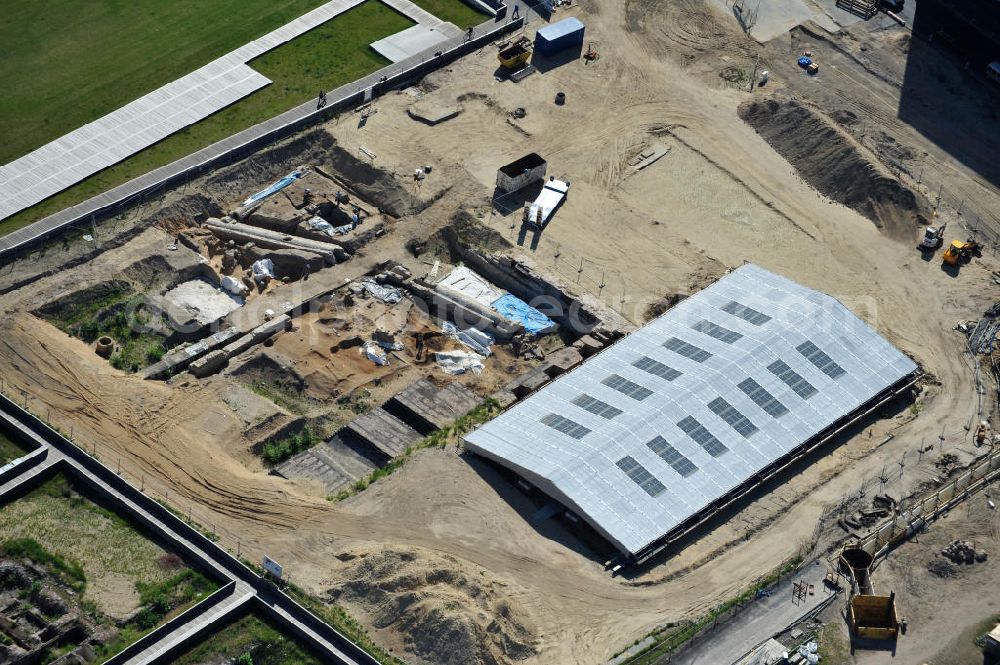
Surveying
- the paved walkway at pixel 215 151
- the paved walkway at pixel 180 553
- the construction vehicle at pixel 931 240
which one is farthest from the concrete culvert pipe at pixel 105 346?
the construction vehicle at pixel 931 240

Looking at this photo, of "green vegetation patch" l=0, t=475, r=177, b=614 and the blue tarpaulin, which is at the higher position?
the blue tarpaulin

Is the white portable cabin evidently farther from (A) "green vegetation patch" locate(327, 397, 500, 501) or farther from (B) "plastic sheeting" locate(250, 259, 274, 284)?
(A) "green vegetation patch" locate(327, 397, 500, 501)

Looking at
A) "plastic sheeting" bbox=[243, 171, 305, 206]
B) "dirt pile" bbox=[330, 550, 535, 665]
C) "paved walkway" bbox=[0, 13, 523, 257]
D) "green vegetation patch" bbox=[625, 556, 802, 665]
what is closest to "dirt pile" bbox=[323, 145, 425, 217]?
"plastic sheeting" bbox=[243, 171, 305, 206]

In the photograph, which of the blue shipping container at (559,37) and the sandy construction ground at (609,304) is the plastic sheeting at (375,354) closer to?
the sandy construction ground at (609,304)

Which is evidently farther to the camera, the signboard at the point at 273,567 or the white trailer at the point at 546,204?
the white trailer at the point at 546,204

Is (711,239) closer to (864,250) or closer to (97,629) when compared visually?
(864,250)

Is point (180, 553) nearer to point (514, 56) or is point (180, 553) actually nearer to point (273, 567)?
point (273, 567)

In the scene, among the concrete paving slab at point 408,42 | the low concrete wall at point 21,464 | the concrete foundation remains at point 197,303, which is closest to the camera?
the low concrete wall at point 21,464
